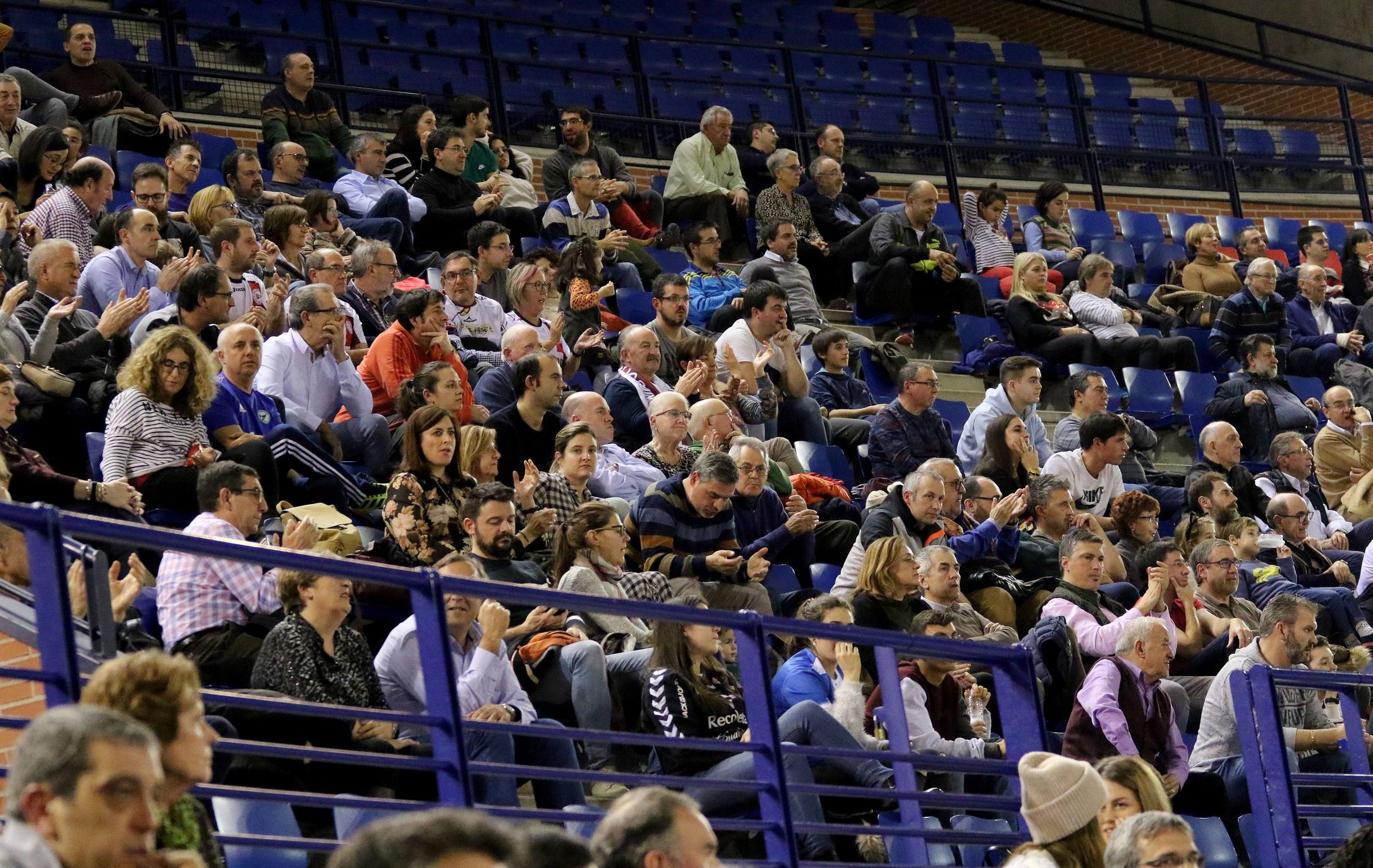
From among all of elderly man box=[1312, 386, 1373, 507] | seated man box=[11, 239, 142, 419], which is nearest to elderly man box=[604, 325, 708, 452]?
seated man box=[11, 239, 142, 419]

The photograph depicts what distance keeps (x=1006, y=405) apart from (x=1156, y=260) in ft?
15.0

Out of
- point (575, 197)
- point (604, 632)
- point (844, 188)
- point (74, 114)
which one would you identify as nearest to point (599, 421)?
point (604, 632)

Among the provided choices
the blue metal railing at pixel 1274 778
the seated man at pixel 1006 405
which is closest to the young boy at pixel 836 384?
the seated man at pixel 1006 405

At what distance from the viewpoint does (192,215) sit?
8.83 m

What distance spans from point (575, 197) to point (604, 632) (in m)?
4.77

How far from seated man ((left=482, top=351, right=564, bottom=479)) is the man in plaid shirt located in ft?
6.51

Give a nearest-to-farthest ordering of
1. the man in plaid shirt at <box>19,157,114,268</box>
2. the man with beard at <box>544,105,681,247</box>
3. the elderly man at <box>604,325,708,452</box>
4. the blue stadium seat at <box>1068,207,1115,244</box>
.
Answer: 1. the man in plaid shirt at <box>19,157,114,268</box>
2. the elderly man at <box>604,325,708,452</box>
3. the man with beard at <box>544,105,681,247</box>
4. the blue stadium seat at <box>1068,207,1115,244</box>

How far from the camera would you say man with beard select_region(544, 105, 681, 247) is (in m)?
11.2

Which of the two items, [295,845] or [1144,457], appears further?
[1144,457]

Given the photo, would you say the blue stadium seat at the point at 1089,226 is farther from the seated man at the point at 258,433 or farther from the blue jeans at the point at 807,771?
the blue jeans at the point at 807,771

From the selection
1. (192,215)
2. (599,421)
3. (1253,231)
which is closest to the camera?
(599,421)

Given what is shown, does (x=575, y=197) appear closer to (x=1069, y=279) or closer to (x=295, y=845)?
(x=1069, y=279)

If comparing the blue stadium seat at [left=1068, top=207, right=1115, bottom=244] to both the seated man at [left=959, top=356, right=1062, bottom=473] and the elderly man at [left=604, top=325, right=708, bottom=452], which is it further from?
the elderly man at [left=604, top=325, right=708, bottom=452]

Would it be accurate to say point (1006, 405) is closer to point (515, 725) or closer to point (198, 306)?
point (198, 306)
